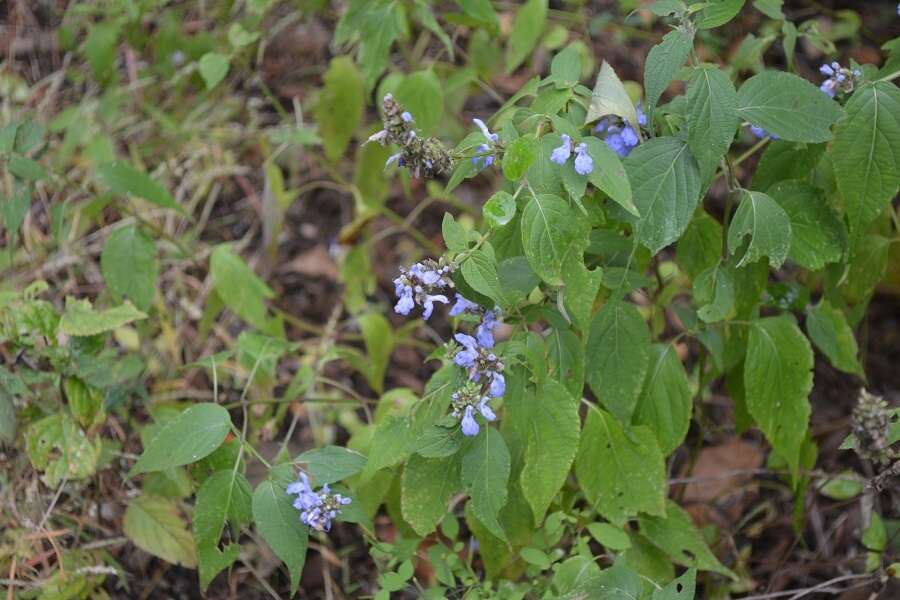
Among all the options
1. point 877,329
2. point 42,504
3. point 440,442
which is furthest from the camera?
point 877,329

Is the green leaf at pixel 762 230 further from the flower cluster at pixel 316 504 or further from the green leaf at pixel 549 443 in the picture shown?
the flower cluster at pixel 316 504

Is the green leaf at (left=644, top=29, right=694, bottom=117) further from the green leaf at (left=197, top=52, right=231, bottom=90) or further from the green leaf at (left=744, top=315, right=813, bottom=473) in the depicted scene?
the green leaf at (left=197, top=52, right=231, bottom=90)

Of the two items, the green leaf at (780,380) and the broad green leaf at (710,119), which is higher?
the broad green leaf at (710,119)

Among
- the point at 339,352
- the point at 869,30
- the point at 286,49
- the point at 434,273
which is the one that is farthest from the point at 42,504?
the point at 869,30

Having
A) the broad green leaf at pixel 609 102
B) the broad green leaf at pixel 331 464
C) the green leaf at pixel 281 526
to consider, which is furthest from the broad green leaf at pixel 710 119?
the green leaf at pixel 281 526

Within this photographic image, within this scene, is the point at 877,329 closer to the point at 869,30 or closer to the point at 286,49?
the point at 869,30

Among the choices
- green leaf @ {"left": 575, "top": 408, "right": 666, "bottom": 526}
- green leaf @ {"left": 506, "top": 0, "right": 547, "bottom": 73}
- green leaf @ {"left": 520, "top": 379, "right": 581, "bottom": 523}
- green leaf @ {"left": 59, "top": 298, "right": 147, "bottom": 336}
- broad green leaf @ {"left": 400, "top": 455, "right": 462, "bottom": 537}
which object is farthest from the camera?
green leaf @ {"left": 506, "top": 0, "right": 547, "bottom": 73}

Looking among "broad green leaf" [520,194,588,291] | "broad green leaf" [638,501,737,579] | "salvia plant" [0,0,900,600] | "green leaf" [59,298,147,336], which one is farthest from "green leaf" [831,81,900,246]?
"green leaf" [59,298,147,336]
